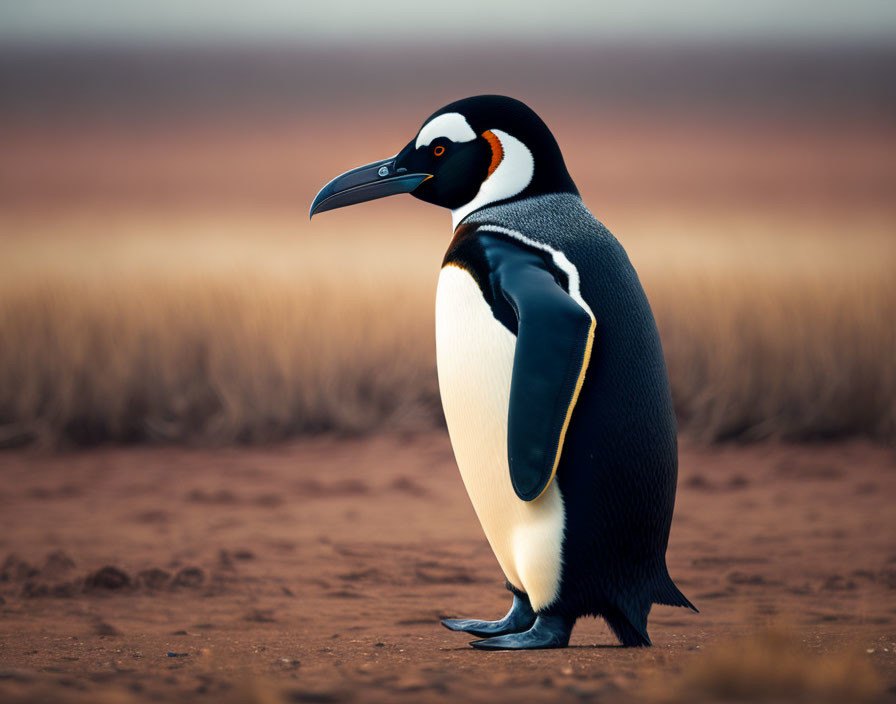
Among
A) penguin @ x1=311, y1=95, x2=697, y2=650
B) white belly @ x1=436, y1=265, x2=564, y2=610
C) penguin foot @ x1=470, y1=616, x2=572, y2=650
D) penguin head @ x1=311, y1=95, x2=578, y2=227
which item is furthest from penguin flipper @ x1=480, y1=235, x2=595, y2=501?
penguin head @ x1=311, y1=95, x2=578, y2=227

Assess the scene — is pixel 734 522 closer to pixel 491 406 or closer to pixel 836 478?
pixel 836 478

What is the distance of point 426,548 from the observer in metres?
4.12

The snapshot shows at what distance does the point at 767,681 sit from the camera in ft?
5.22

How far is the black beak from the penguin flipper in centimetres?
66

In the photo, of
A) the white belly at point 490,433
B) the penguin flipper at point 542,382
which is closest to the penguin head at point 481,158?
the white belly at point 490,433

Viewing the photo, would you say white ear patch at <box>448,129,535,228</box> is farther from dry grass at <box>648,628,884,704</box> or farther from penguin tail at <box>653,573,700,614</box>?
dry grass at <box>648,628,884,704</box>

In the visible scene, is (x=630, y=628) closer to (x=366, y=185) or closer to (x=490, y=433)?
(x=490, y=433)

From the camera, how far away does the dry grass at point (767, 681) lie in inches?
61.3

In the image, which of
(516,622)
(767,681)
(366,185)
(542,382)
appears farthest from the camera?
(366,185)

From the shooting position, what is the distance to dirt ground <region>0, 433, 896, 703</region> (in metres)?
1.93

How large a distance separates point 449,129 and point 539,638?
128cm

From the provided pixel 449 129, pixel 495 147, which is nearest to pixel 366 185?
pixel 449 129

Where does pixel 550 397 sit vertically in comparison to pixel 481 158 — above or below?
below

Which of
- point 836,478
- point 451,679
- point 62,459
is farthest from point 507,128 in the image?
point 62,459
